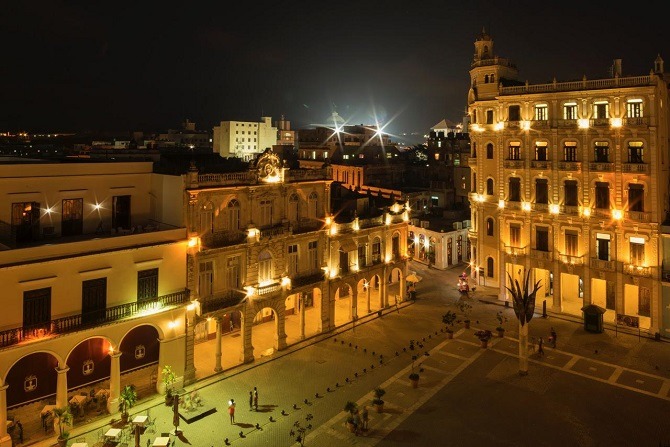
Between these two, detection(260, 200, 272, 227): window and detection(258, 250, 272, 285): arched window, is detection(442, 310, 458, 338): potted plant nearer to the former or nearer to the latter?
detection(258, 250, 272, 285): arched window

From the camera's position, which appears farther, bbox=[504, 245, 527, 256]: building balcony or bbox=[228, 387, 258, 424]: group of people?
bbox=[504, 245, 527, 256]: building balcony

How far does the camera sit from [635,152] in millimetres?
43906

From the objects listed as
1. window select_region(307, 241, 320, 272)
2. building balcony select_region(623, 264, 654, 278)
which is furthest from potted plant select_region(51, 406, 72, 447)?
building balcony select_region(623, 264, 654, 278)

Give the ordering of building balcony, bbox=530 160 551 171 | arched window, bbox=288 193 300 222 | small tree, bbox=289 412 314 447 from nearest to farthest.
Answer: small tree, bbox=289 412 314 447 < arched window, bbox=288 193 300 222 < building balcony, bbox=530 160 551 171

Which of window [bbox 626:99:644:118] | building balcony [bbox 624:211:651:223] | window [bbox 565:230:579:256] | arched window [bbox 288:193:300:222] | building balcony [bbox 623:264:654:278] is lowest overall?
building balcony [bbox 623:264:654:278]

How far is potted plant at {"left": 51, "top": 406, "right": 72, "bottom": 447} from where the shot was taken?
82.4 ft

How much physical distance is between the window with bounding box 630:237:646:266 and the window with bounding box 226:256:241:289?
116 feet

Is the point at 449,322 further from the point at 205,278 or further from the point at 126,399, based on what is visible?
the point at 126,399

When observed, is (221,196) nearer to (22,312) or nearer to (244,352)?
(244,352)

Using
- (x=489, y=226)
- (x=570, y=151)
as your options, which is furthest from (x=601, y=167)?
(x=489, y=226)

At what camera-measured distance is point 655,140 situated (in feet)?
139

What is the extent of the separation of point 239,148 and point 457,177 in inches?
3119

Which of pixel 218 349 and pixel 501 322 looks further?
pixel 501 322

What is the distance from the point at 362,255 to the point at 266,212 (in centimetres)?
1275
